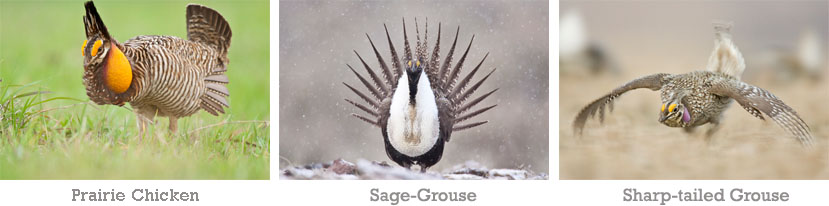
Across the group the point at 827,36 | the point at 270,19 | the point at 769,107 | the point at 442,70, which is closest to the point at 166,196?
the point at 270,19

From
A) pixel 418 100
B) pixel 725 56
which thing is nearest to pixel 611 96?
pixel 725 56

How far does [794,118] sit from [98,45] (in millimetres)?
3490

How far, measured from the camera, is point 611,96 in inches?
170

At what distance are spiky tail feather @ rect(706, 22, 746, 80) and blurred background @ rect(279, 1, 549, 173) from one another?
0.97 meters

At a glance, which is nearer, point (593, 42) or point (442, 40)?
point (442, 40)

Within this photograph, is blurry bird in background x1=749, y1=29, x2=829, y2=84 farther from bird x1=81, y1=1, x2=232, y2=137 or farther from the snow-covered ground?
bird x1=81, y1=1, x2=232, y2=137

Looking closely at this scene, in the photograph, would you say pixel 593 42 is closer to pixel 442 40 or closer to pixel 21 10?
pixel 442 40

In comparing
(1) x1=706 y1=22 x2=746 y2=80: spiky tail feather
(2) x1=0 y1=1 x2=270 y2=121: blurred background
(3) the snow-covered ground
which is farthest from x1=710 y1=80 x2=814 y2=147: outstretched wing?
(2) x1=0 y1=1 x2=270 y2=121: blurred background

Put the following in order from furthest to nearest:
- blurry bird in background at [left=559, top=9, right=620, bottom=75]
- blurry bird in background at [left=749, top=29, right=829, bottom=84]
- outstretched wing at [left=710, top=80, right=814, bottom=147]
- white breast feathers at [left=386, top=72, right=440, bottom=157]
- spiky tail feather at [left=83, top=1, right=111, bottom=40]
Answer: blurry bird in background at [left=749, top=29, right=829, bottom=84]
blurry bird in background at [left=559, top=9, right=620, bottom=75]
white breast feathers at [left=386, top=72, right=440, bottom=157]
outstretched wing at [left=710, top=80, right=814, bottom=147]
spiky tail feather at [left=83, top=1, right=111, bottom=40]

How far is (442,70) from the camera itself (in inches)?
167

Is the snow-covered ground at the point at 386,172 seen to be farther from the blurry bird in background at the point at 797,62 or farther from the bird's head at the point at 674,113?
the blurry bird in background at the point at 797,62

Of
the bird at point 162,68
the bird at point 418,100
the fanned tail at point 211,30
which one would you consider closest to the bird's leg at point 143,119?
the bird at point 162,68

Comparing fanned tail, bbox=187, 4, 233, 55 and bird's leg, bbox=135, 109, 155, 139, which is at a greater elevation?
fanned tail, bbox=187, 4, 233, 55

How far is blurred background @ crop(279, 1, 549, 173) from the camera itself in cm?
Result: 440
